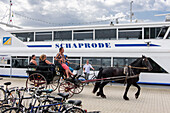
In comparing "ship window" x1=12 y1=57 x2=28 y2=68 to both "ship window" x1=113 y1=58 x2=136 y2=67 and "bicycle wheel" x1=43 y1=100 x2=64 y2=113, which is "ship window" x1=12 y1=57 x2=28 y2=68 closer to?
"ship window" x1=113 y1=58 x2=136 y2=67

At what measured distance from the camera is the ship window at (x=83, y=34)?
13277 millimetres

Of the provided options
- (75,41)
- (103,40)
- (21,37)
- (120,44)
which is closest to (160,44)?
(120,44)

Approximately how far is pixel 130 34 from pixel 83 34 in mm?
3515

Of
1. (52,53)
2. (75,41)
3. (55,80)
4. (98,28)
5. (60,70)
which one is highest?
(98,28)

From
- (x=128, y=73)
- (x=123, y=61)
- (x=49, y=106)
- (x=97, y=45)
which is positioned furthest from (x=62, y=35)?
(x=49, y=106)

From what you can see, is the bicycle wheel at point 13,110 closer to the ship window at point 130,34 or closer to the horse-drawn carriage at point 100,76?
the horse-drawn carriage at point 100,76

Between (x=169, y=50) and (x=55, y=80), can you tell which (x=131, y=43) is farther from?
(x=55, y=80)

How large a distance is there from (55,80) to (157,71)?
691 cm

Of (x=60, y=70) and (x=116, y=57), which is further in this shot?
(x=116, y=57)

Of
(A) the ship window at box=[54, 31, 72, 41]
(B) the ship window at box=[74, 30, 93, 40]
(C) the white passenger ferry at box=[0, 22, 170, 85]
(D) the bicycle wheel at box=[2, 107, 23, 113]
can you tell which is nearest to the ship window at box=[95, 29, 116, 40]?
(C) the white passenger ferry at box=[0, 22, 170, 85]

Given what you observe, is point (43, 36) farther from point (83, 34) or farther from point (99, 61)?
point (99, 61)

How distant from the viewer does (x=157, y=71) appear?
1150 cm

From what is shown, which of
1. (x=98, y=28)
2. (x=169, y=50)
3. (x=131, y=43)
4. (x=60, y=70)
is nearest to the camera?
(x=60, y=70)

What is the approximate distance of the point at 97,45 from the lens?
12.9m
